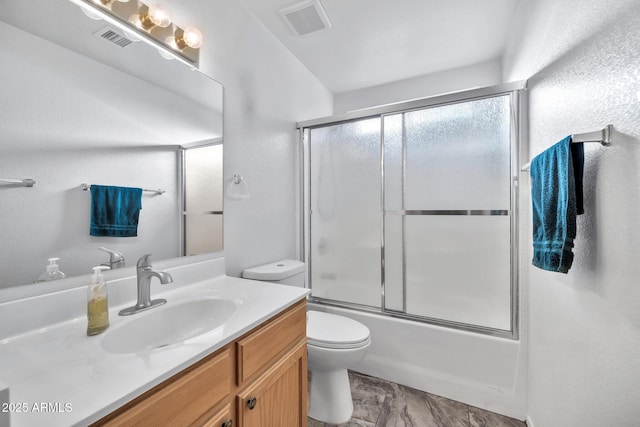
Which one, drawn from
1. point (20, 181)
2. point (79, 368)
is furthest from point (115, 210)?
point (79, 368)

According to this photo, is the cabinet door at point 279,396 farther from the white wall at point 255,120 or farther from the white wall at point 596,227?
the white wall at point 596,227

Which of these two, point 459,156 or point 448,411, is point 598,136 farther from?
point 448,411

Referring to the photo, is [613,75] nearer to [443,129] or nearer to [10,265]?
[443,129]

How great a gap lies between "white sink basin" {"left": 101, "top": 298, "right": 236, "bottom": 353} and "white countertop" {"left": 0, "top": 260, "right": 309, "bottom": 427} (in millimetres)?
35

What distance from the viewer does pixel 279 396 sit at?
0.99 m

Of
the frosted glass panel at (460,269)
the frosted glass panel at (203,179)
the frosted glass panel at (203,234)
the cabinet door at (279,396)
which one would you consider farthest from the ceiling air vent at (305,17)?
the cabinet door at (279,396)

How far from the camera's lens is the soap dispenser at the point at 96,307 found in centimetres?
77

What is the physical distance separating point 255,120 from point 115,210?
102 cm

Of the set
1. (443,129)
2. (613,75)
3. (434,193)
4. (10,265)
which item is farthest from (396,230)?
(10,265)

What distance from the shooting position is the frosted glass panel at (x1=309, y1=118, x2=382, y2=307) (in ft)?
6.72

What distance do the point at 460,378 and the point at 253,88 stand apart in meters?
2.27

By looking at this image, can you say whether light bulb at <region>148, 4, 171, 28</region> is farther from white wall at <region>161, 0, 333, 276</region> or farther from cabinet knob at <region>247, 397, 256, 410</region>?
cabinet knob at <region>247, 397, 256, 410</region>

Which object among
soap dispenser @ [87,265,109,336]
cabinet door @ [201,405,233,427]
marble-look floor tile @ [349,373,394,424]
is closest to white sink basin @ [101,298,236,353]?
soap dispenser @ [87,265,109,336]

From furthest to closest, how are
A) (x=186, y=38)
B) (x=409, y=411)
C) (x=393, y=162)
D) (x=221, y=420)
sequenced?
(x=393, y=162)
(x=409, y=411)
(x=186, y=38)
(x=221, y=420)
